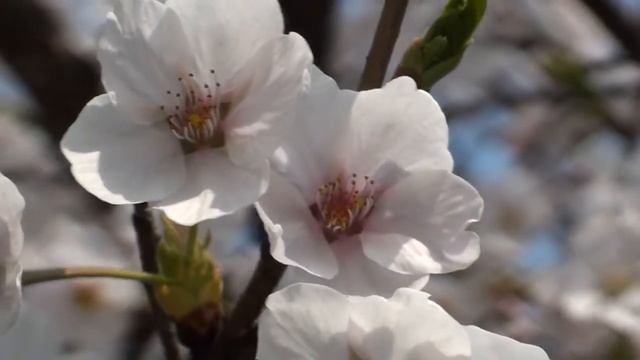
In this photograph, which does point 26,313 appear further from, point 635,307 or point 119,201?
point 635,307

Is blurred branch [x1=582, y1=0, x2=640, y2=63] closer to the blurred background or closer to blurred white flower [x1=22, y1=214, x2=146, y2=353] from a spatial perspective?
the blurred background

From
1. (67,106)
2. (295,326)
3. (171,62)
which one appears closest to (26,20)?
(67,106)

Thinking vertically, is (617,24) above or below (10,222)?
below

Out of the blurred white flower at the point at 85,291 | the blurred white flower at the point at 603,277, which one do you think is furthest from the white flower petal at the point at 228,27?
the blurred white flower at the point at 603,277

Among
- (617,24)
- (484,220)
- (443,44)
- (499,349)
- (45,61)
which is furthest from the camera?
(484,220)

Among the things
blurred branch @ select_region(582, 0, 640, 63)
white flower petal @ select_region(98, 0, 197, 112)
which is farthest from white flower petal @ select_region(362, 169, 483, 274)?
blurred branch @ select_region(582, 0, 640, 63)

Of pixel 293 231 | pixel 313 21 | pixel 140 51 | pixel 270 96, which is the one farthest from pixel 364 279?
pixel 313 21

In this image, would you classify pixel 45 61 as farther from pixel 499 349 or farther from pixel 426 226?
pixel 499 349

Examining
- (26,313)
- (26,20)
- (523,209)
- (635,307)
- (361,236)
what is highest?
(361,236)
